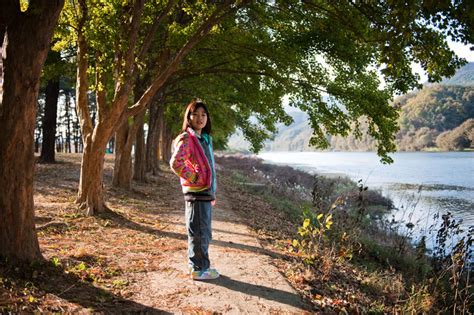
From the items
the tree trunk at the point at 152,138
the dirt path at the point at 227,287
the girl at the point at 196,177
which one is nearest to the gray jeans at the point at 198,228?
the girl at the point at 196,177

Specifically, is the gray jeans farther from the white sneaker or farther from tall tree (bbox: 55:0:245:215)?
tall tree (bbox: 55:0:245:215)

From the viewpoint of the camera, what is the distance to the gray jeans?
4863 millimetres

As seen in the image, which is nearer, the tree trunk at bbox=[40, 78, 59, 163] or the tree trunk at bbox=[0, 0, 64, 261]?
the tree trunk at bbox=[0, 0, 64, 261]

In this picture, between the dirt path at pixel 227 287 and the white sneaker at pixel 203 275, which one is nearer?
the dirt path at pixel 227 287

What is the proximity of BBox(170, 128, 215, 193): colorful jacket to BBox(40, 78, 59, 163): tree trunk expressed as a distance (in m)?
16.5

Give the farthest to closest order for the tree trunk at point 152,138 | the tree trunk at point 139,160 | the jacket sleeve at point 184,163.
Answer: the tree trunk at point 152,138, the tree trunk at point 139,160, the jacket sleeve at point 184,163

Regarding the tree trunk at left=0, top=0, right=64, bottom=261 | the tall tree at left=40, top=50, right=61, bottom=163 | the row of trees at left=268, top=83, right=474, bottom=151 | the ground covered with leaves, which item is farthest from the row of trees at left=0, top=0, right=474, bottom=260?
the row of trees at left=268, top=83, right=474, bottom=151

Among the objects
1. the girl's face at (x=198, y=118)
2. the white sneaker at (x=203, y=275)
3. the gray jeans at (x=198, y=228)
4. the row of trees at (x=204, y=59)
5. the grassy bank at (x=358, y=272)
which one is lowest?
the grassy bank at (x=358, y=272)

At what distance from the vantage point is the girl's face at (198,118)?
4941 mm

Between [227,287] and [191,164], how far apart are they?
65.1 inches

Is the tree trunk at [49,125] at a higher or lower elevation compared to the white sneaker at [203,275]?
higher

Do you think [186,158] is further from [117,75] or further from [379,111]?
[379,111]

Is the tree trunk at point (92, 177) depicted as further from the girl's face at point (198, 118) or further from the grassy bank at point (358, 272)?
the girl's face at point (198, 118)

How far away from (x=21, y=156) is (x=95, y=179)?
15.5 feet
